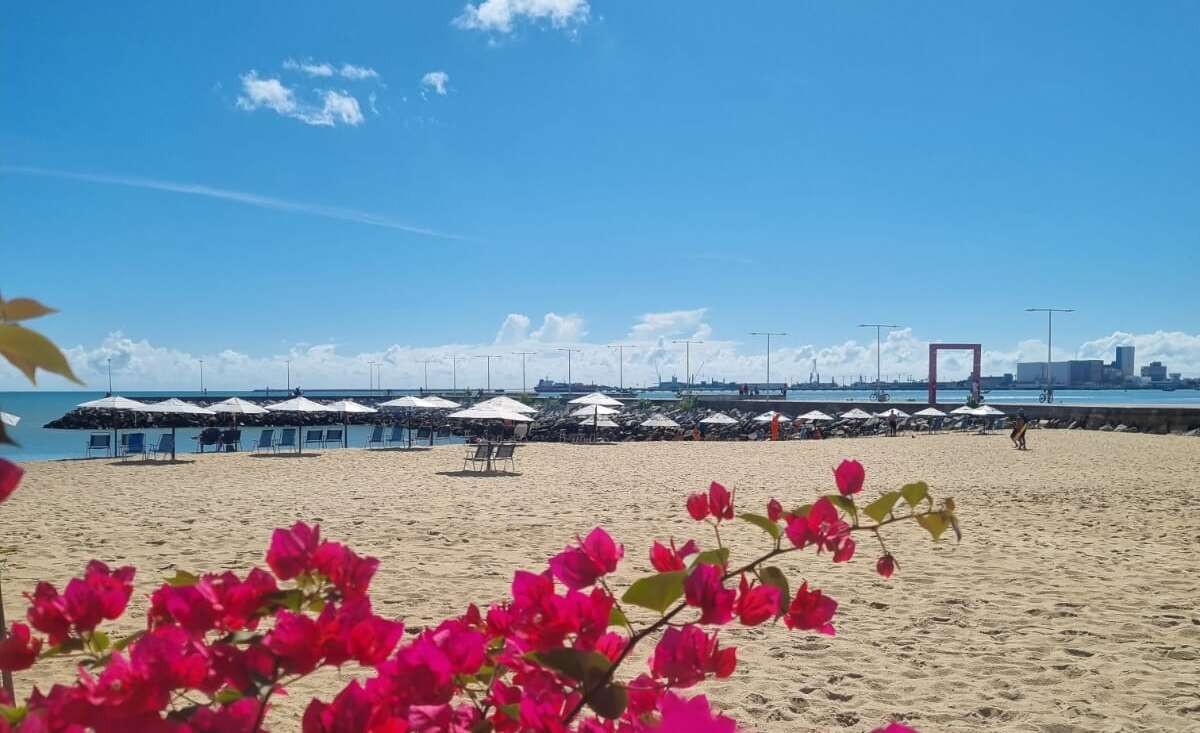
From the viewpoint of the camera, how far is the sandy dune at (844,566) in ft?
12.8

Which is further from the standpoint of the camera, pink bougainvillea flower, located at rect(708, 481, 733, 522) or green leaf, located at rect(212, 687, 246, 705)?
pink bougainvillea flower, located at rect(708, 481, 733, 522)

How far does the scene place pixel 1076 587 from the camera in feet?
19.8

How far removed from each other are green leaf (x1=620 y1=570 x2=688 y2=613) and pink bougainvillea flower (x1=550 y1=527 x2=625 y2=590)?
49 millimetres

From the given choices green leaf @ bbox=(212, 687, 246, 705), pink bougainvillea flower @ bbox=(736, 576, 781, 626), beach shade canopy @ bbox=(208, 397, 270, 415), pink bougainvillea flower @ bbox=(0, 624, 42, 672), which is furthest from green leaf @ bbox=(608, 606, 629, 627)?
beach shade canopy @ bbox=(208, 397, 270, 415)

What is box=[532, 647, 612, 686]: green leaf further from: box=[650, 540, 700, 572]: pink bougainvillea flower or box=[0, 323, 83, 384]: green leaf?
box=[0, 323, 83, 384]: green leaf

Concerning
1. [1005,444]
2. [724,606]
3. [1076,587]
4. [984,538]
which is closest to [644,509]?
[984,538]

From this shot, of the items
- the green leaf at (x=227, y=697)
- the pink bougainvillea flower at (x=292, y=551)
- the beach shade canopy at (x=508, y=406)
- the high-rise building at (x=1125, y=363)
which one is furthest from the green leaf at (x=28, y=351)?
the high-rise building at (x=1125, y=363)

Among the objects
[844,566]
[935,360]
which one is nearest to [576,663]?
[844,566]

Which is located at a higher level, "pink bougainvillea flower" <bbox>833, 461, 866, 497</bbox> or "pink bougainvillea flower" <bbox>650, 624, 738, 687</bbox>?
"pink bougainvillea flower" <bbox>833, 461, 866, 497</bbox>

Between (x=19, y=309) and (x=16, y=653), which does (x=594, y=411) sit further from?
(x=19, y=309)

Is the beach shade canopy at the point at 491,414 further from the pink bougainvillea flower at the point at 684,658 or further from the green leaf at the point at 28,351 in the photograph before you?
the green leaf at the point at 28,351

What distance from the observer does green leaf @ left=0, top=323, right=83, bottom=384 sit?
742mm

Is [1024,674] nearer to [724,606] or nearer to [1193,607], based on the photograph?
[1193,607]

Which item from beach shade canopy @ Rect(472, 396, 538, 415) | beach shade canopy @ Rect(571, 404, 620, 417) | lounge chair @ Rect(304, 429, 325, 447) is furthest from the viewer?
beach shade canopy @ Rect(571, 404, 620, 417)
